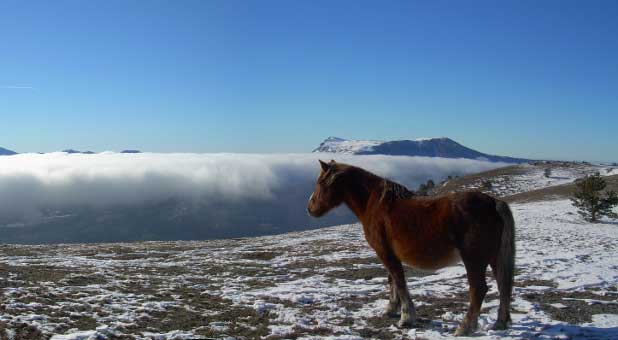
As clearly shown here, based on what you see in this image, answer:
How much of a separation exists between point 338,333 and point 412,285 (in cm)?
520

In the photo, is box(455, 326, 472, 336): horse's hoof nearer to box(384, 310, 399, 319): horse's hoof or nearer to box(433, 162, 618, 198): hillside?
box(384, 310, 399, 319): horse's hoof

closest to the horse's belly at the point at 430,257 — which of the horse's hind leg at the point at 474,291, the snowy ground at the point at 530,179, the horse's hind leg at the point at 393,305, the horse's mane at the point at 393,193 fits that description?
the horse's hind leg at the point at 474,291

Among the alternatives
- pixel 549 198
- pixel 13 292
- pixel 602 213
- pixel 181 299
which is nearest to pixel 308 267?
pixel 181 299

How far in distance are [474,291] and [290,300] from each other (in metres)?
5.08

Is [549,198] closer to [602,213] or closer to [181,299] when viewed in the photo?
[602,213]

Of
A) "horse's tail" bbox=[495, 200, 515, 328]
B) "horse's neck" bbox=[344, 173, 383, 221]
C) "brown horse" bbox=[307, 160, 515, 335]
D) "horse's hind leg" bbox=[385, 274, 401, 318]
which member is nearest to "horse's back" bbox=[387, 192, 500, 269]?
"brown horse" bbox=[307, 160, 515, 335]

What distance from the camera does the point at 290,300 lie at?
10.8 metres

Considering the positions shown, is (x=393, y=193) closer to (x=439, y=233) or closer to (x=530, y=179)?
(x=439, y=233)

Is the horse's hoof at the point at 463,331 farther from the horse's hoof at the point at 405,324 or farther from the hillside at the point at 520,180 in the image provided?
the hillside at the point at 520,180

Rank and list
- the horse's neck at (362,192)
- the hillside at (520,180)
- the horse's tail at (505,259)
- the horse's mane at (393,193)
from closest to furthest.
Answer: the horse's tail at (505,259)
the horse's mane at (393,193)
the horse's neck at (362,192)
the hillside at (520,180)

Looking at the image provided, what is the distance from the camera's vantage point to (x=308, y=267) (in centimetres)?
1742

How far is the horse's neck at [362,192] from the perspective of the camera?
8.20 meters

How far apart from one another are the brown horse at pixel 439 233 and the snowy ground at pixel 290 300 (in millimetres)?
816

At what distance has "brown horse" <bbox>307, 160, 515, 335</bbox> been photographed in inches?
276
